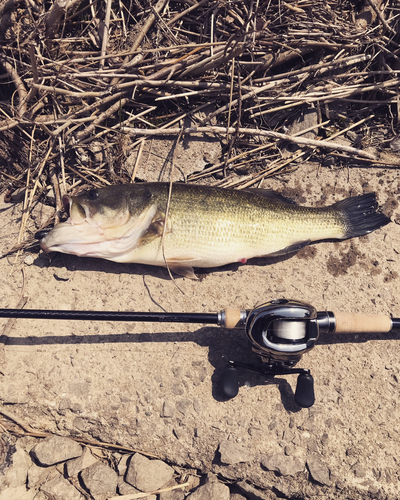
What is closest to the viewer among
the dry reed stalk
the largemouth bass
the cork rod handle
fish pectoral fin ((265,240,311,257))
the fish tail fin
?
the cork rod handle

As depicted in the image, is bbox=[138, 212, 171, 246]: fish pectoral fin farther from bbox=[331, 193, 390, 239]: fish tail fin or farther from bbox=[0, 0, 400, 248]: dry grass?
bbox=[331, 193, 390, 239]: fish tail fin

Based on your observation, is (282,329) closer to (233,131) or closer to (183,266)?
(183,266)

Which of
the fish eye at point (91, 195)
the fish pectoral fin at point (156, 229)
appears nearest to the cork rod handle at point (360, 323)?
the fish pectoral fin at point (156, 229)

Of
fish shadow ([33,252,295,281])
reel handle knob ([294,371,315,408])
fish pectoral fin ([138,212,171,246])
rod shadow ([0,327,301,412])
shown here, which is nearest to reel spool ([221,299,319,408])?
reel handle knob ([294,371,315,408])

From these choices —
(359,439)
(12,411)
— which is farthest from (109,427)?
(359,439)

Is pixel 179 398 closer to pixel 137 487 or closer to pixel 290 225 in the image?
pixel 137 487

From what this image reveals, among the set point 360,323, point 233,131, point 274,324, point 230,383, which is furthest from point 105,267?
point 360,323

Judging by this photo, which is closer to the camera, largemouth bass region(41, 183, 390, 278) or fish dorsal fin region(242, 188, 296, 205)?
largemouth bass region(41, 183, 390, 278)
